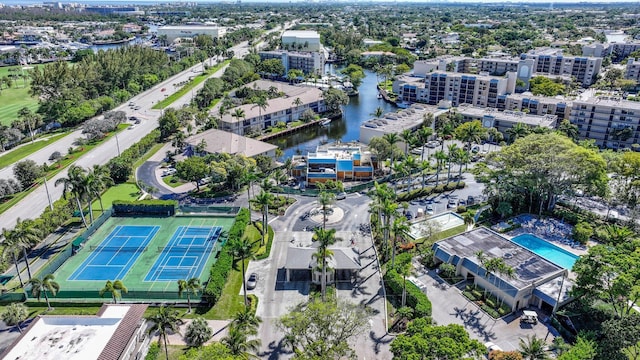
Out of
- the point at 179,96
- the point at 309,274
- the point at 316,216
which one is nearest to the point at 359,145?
the point at 316,216

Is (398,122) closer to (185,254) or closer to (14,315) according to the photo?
(185,254)

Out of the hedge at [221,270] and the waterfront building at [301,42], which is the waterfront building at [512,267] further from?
the waterfront building at [301,42]

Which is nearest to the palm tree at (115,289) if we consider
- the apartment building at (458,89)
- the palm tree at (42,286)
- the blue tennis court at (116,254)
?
the palm tree at (42,286)

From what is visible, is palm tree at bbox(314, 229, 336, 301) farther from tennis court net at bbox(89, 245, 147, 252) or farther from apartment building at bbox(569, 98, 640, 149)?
apartment building at bbox(569, 98, 640, 149)

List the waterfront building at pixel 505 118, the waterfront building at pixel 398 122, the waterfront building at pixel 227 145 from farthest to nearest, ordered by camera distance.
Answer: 1. the waterfront building at pixel 505 118
2. the waterfront building at pixel 398 122
3. the waterfront building at pixel 227 145

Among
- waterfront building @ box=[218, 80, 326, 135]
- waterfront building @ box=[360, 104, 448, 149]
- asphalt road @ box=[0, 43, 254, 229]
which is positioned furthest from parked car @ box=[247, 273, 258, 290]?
waterfront building @ box=[218, 80, 326, 135]

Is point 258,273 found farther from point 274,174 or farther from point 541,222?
point 541,222
